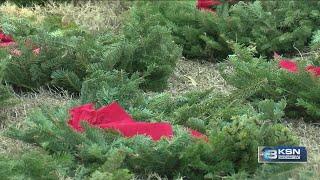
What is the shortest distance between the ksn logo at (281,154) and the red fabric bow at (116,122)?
15.7 inches

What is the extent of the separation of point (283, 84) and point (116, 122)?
1195mm

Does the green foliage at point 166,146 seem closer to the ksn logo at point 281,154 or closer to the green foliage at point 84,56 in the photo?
the ksn logo at point 281,154

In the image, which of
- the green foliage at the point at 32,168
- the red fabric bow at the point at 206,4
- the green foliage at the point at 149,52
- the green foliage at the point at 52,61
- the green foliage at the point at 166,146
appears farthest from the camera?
the red fabric bow at the point at 206,4

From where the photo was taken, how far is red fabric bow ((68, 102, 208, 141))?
3.83 metres

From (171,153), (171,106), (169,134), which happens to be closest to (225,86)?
(171,106)

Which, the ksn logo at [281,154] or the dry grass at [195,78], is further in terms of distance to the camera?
the dry grass at [195,78]

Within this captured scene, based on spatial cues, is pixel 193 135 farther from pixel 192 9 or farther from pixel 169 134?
pixel 192 9

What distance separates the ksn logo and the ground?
0.16 meters

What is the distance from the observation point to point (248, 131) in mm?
3369

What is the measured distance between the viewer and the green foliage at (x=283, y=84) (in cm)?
436

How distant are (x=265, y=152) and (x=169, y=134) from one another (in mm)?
663

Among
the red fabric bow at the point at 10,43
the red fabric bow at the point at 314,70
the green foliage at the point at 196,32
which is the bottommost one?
the green foliage at the point at 196,32

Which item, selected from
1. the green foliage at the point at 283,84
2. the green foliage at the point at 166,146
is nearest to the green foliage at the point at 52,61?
the green foliage at the point at 166,146

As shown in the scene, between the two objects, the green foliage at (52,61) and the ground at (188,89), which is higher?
the green foliage at (52,61)
